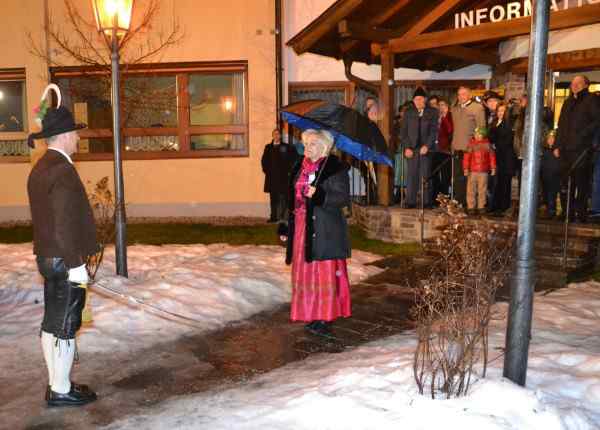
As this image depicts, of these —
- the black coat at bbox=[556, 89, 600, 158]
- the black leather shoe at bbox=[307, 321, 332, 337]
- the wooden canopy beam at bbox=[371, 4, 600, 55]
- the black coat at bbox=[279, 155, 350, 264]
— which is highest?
the wooden canopy beam at bbox=[371, 4, 600, 55]

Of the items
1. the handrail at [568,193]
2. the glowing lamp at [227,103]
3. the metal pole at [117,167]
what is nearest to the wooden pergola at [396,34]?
the handrail at [568,193]

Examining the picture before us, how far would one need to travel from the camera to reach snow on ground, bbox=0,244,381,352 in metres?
6.36

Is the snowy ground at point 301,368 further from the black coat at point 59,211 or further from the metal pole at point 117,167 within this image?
the black coat at point 59,211

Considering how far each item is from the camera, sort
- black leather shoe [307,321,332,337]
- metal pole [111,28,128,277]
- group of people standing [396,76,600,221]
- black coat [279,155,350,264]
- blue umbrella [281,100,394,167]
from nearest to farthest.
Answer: blue umbrella [281,100,394,167] < black coat [279,155,350,264] < black leather shoe [307,321,332,337] < metal pole [111,28,128,277] < group of people standing [396,76,600,221]

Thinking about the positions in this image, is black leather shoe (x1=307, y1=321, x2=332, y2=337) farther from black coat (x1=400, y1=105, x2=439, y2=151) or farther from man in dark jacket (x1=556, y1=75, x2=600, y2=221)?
black coat (x1=400, y1=105, x2=439, y2=151)

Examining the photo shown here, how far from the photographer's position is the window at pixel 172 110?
583 inches

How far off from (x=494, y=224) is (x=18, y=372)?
6537mm

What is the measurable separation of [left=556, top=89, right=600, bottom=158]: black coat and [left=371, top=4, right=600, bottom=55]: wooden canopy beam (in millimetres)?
1054

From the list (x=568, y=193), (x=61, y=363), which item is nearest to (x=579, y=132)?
(x=568, y=193)

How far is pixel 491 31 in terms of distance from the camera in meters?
9.98

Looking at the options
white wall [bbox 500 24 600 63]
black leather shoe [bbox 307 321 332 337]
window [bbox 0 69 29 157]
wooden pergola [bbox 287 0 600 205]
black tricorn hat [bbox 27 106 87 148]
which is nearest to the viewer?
black tricorn hat [bbox 27 106 87 148]

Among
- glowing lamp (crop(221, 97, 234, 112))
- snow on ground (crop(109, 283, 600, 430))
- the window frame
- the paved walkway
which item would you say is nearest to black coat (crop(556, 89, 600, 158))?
the paved walkway

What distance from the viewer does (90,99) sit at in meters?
15.0

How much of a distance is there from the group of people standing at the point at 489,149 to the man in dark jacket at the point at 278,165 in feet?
8.98
